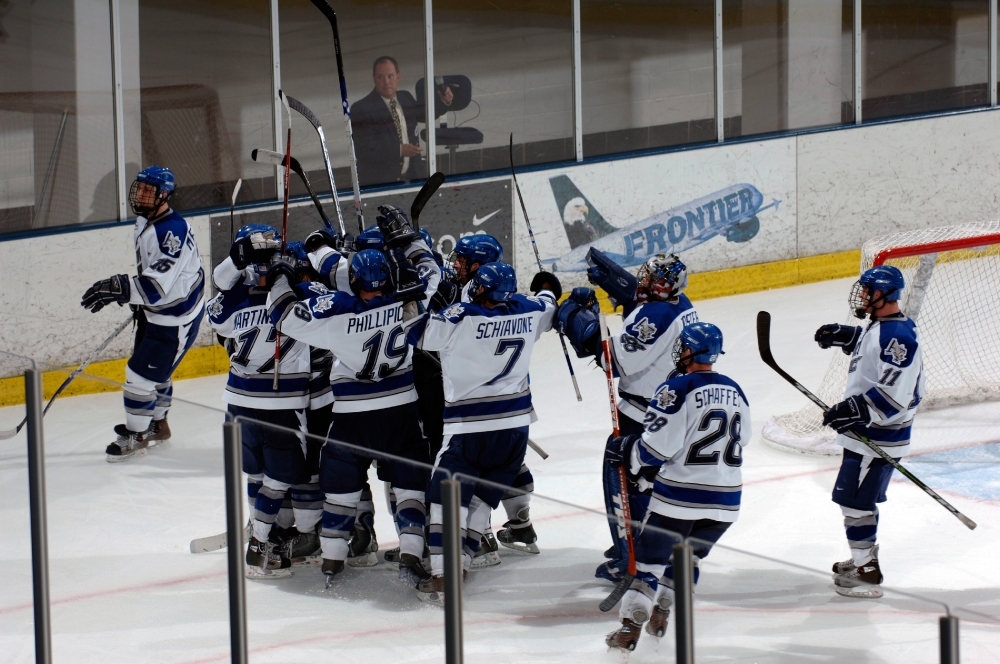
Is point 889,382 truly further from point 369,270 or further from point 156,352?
point 156,352

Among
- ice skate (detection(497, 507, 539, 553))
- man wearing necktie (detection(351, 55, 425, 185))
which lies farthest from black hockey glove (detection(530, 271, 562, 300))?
man wearing necktie (detection(351, 55, 425, 185))

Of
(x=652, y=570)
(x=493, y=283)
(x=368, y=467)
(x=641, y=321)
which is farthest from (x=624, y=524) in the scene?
(x=641, y=321)

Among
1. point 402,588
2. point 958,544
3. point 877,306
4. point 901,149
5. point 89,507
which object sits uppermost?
point 901,149

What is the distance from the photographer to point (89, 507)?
3002 mm

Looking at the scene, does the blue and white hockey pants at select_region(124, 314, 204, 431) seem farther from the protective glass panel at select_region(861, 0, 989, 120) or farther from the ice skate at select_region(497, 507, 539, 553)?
the protective glass panel at select_region(861, 0, 989, 120)

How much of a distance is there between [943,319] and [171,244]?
3766 millimetres

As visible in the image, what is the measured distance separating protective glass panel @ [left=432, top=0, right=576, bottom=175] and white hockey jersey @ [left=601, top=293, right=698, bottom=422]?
13.4 feet

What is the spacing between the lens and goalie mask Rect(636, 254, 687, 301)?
13.8 feet

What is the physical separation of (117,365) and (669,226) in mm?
3650

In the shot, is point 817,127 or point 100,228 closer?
point 100,228

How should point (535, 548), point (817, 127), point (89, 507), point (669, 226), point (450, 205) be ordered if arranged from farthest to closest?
point (817, 127) < point (669, 226) < point (450, 205) < point (89, 507) < point (535, 548)

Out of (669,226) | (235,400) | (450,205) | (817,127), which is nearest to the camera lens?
(235,400)

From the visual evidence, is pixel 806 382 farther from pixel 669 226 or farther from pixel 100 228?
pixel 100 228

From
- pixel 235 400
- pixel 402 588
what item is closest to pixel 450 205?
pixel 235 400
